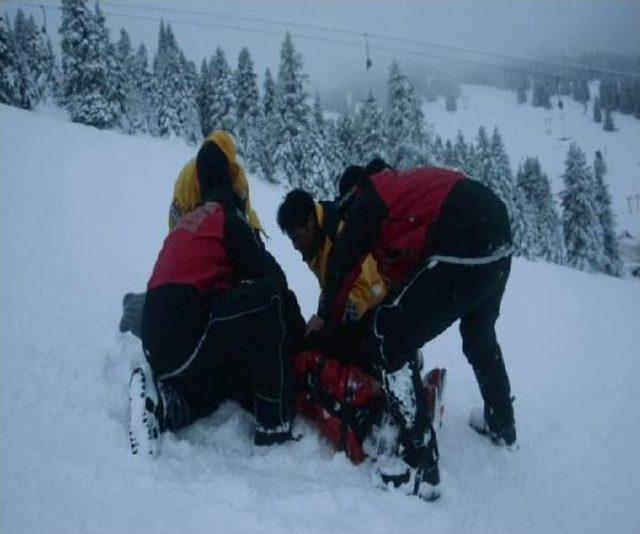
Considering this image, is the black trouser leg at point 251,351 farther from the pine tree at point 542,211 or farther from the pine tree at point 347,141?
the pine tree at point 542,211

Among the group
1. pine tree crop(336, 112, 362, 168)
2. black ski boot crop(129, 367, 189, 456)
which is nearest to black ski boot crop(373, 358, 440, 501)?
black ski boot crop(129, 367, 189, 456)

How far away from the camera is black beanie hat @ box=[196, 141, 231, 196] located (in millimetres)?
3854

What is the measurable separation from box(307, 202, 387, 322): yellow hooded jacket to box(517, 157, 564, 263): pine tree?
45.5m

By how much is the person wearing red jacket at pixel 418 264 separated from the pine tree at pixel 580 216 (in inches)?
1533

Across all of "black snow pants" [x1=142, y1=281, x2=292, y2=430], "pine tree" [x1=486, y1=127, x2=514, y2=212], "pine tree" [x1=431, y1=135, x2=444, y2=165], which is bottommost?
"pine tree" [x1=486, y1=127, x2=514, y2=212]

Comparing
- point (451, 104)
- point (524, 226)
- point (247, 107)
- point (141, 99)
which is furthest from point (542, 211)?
point (451, 104)

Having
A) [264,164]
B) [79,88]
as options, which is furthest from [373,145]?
[79,88]

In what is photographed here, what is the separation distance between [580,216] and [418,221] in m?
40.1

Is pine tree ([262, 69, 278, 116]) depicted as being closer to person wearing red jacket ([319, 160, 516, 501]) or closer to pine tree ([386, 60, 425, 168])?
pine tree ([386, 60, 425, 168])

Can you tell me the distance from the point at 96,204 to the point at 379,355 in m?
7.77

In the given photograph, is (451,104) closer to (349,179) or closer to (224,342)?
(349,179)

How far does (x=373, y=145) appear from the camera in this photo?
32.9m

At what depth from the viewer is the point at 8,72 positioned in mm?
32594

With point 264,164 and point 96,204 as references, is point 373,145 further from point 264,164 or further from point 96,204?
point 96,204
